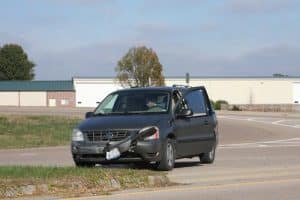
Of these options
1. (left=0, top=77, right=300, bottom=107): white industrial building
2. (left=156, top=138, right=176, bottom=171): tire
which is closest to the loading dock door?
(left=0, top=77, right=300, bottom=107): white industrial building

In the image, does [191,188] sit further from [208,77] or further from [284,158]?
[208,77]

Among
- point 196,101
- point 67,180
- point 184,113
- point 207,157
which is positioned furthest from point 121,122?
point 207,157

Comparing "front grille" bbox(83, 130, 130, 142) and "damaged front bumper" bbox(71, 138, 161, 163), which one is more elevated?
"front grille" bbox(83, 130, 130, 142)

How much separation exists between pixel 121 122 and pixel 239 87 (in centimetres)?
10705

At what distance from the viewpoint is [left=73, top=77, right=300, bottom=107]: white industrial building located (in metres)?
120

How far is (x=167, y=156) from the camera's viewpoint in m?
16.3

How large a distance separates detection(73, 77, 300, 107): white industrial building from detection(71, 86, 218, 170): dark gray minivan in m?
101

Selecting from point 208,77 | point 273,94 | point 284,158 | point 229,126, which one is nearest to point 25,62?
point 208,77

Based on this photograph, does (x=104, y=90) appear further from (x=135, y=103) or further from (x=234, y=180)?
(x=234, y=180)

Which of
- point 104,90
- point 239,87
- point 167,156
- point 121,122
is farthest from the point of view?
point 239,87

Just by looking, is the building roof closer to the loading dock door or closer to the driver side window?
the loading dock door

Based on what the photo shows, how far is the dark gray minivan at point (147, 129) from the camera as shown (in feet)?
51.7

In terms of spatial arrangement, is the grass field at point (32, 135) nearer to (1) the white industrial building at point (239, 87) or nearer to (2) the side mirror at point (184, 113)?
(2) the side mirror at point (184, 113)

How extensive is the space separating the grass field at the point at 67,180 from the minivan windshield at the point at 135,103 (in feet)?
8.96
